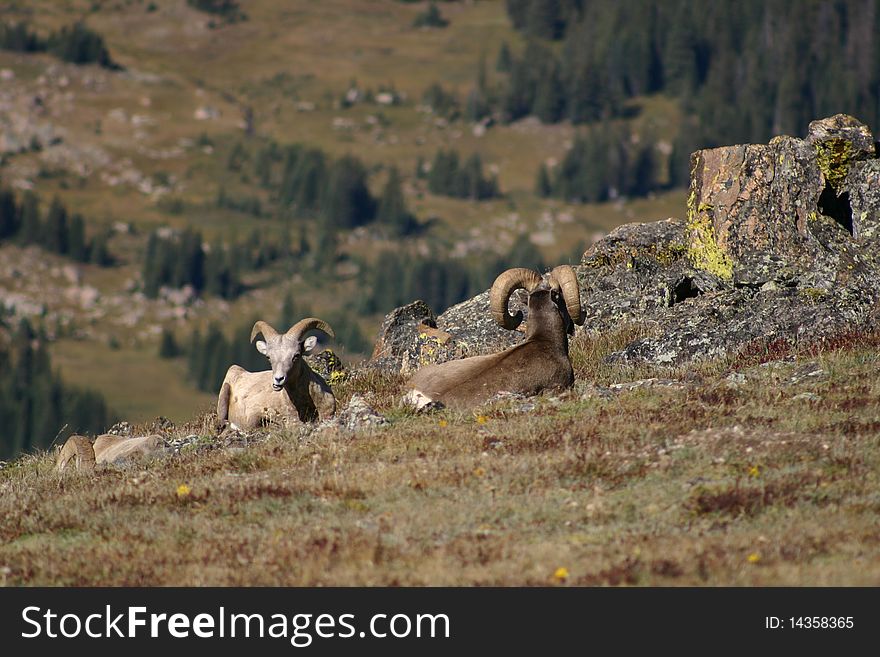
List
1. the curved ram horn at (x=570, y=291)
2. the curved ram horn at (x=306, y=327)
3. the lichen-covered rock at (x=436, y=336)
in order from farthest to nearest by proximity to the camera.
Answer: the lichen-covered rock at (x=436, y=336) → the curved ram horn at (x=570, y=291) → the curved ram horn at (x=306, y=327)

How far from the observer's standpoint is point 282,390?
23.8m

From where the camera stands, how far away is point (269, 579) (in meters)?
12.8

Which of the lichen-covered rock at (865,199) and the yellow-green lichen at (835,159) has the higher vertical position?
the yellow-green lichen at (835,159)

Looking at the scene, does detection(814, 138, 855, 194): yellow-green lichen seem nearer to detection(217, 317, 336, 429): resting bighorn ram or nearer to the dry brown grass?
the dry brown grass

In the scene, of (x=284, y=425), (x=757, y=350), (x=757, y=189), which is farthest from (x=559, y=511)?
(x=757, y=189)

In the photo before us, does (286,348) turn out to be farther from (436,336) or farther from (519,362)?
(436,336)

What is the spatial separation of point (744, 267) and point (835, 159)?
3244mm

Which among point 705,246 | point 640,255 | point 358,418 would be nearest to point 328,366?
point 640,255

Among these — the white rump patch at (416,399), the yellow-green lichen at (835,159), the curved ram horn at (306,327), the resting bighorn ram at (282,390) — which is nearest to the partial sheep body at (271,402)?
the resting bighorn ram at (282,390)

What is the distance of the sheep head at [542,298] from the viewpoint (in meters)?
23.8

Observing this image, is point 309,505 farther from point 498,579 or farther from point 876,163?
point 876,163

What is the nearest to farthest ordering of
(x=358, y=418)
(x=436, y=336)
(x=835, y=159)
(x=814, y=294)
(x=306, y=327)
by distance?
(x=358, y=418) < (x=306, y=327) < (x=814, y=294) < (x=835, y=159) < (x=436, y=336)

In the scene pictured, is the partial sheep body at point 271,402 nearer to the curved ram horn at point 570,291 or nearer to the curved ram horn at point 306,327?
the curved ram horn at point 306,327
